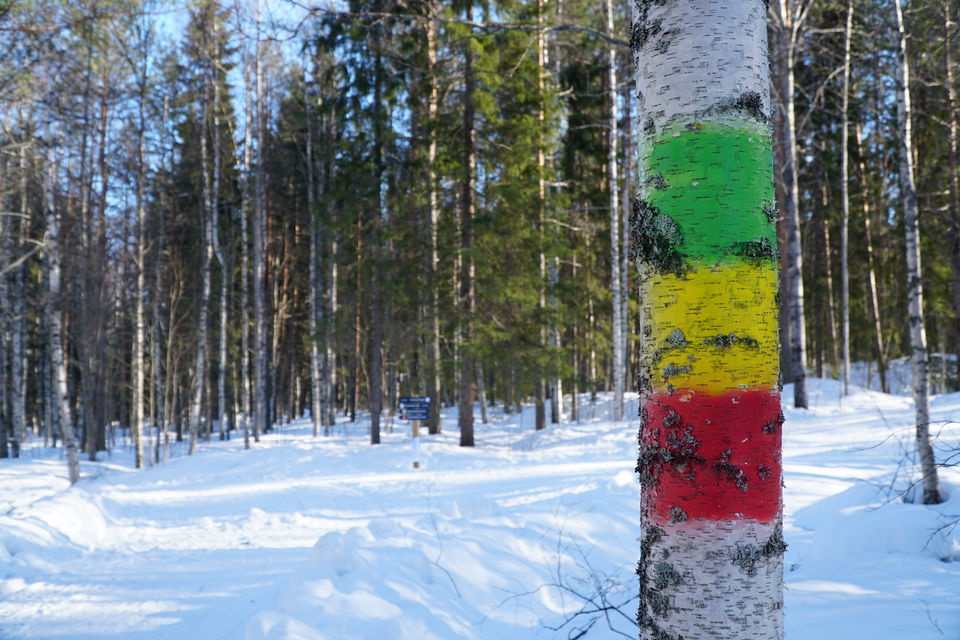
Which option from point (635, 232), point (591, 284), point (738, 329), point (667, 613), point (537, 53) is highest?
point (537, 53)

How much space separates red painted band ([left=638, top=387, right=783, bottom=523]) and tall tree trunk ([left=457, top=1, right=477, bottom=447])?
41.8 feet

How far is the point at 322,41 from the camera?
15195 mm

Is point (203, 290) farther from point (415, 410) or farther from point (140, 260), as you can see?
point (415, 410)

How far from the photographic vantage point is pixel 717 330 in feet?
4.19

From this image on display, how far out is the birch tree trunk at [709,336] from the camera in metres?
1.25

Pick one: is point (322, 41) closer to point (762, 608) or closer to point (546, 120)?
point (546, 120)

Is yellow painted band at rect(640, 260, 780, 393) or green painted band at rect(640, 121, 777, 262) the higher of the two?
green painted band at rect(640, 121, 777, 262)

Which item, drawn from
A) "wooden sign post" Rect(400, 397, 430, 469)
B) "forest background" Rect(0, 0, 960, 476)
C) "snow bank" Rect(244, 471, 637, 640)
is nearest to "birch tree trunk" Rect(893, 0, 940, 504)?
"snow bank" Rect(244, 471, 637, 640)

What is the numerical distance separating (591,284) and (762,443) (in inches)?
669

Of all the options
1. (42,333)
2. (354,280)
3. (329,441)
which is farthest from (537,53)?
(42,333)

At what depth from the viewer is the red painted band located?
4.08 feet

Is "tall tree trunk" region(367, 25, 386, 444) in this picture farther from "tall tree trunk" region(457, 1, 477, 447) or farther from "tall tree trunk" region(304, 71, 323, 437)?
"tall tree trunk" region(304, 71, 323, 437)

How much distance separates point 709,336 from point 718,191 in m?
0.33

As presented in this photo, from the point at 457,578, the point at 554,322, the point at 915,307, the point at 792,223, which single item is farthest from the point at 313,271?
the point at 915,307
